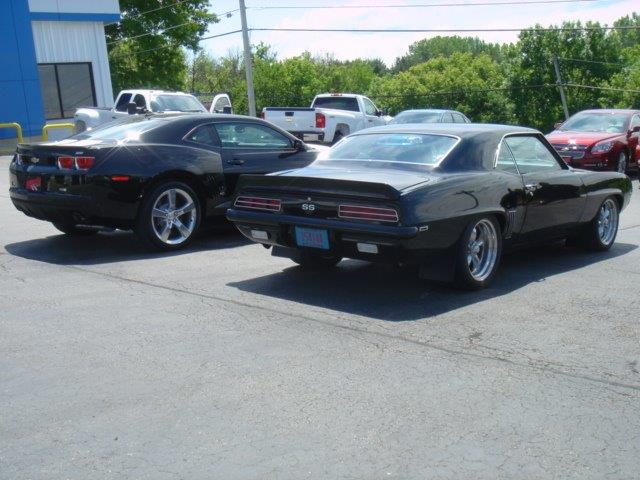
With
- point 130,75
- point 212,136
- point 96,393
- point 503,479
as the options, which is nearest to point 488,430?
point 503,479

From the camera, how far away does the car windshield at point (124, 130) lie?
29.4ft

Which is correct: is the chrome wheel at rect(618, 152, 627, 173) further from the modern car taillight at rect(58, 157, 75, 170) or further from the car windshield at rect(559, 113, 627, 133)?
the modern car taillight at rect(58, 157, 75, 170)

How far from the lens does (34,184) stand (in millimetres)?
8727

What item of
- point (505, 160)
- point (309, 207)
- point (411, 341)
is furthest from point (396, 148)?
point (411, 341)

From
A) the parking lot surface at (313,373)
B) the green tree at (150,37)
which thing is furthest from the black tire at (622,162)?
the green tree at (150,37)

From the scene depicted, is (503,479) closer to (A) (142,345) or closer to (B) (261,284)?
(A) (142,345)

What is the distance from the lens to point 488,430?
13.7 ft

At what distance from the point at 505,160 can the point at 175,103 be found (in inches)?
632

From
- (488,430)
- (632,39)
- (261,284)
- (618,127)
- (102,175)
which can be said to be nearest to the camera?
(488,430)

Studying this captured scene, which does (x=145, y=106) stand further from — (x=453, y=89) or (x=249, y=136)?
(x=453, y=89)

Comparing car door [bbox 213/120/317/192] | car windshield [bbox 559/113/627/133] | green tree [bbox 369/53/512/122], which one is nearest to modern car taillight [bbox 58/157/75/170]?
car door [bbox 213/120/317/192]

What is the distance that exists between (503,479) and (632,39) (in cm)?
14346

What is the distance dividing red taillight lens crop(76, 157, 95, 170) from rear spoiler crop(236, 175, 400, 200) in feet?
6.12

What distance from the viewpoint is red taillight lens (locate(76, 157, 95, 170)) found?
8406 mm
